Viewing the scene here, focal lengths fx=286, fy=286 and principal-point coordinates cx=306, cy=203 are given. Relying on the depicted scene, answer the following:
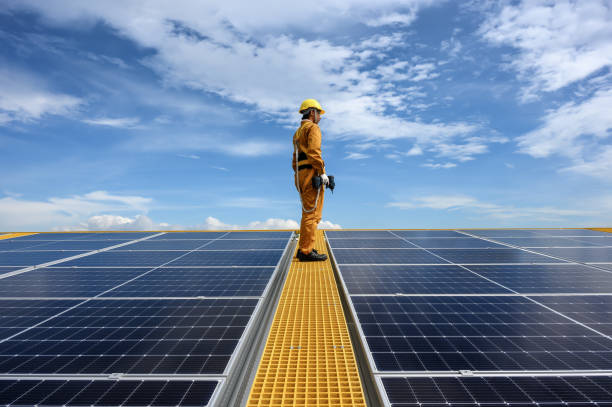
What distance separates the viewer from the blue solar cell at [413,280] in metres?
4.27

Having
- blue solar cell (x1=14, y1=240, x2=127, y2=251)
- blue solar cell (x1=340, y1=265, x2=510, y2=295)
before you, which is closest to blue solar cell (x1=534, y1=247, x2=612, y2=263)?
blue solar cell (x1=340, y1=265, x2=510, y2=295)

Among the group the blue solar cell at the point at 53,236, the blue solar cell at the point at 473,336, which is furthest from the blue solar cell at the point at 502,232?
the blue solar cell at the point at 53,236

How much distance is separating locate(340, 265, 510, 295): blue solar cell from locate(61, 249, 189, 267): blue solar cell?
410 cm

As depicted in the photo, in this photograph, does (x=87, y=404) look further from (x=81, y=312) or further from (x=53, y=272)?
(x=53, y=272)

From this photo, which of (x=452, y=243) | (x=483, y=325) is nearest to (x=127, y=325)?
(x=483, y=325)

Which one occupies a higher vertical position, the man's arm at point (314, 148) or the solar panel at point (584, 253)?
the man's arm at point (314, 148)

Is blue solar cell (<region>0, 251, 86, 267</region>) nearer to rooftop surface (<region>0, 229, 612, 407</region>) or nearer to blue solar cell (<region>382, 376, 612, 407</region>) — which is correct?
rooftop surface (<region>0, 229, 612, 407</region>)

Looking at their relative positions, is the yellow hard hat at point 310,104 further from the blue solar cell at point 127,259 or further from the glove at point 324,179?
the blue solar cell at point 127,259

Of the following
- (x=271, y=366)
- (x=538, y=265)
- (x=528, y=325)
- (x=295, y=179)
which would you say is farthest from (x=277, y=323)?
(x=538, y=265)

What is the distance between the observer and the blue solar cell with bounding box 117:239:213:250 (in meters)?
7.93

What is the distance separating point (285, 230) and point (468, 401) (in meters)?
9.10

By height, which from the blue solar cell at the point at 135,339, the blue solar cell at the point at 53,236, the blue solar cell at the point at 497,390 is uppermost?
the blue solar cell at the point at 53,236

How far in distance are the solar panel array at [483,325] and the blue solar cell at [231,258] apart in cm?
144

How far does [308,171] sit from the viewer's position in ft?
20.3
